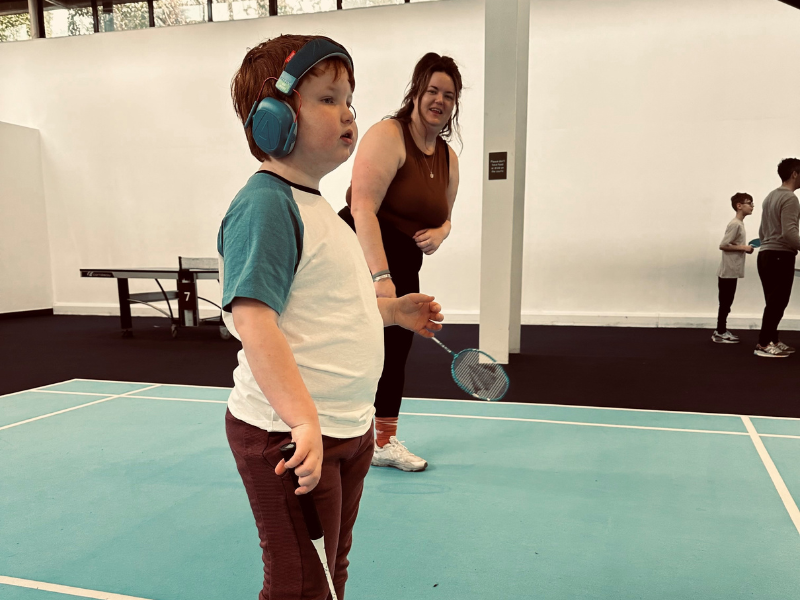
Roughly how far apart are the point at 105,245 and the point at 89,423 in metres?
6.66

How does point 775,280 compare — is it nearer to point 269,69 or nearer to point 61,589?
point 269,69

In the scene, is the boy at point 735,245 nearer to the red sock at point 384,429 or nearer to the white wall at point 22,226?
the red sock at point 384,429

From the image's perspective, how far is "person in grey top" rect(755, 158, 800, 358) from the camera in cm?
479

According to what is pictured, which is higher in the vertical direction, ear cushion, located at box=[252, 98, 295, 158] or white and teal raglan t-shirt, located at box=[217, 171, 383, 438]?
ear cushion, located at box=[252, 98, 295, 158]

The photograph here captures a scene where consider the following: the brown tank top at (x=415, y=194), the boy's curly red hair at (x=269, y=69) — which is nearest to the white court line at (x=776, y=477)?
the brown tank top at (x=415, y=194)

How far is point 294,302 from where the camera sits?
979mm

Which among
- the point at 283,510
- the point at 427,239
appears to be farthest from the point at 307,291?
the point at 427,239

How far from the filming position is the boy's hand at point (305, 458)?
2.75 ft

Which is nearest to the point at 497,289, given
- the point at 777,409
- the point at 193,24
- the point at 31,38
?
the point at 777,409

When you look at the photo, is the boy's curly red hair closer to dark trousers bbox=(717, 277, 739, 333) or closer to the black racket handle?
the black racket handle

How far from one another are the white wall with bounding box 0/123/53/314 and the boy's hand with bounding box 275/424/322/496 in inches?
394

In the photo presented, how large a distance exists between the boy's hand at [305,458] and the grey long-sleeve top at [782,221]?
17.3ft

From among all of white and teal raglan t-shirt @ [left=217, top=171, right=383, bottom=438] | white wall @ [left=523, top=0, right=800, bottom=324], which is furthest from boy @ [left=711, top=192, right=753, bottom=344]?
white and teal raglan t-shirt @ [left=217, top=171, right=383, bottom=438]

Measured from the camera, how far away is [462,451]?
2809 millimetres
